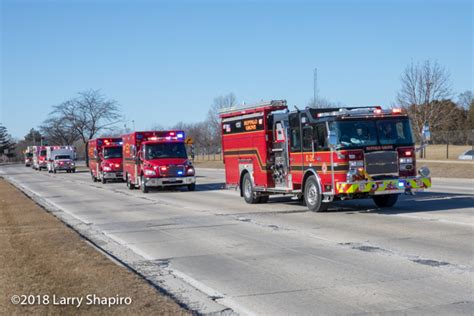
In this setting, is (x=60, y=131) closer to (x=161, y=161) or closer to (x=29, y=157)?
(x=29, y=157)

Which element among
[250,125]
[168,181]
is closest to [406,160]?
[250,125]

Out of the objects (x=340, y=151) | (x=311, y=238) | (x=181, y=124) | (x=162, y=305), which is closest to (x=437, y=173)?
(x=340, y=151)

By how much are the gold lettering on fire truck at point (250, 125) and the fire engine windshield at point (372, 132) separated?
4.26m

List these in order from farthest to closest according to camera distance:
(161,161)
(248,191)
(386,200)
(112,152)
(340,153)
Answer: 1. (112,152)
2. (161,161)
3. (248,191)
4. (386,200)
5. (340,153)

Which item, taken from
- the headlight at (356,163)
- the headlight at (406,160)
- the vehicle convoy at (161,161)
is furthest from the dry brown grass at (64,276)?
the vehicle convoy at (161,161)

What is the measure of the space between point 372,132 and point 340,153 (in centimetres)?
112

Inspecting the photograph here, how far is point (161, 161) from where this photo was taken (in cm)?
2828

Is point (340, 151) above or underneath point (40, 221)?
above

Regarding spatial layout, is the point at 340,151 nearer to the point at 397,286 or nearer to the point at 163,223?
the point at 163,223

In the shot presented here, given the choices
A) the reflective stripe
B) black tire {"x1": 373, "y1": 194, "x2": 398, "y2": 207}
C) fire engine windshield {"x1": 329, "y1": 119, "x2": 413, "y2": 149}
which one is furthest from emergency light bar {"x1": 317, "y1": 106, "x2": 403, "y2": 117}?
black tire {"x1": 373, "y1": 194, "x2": 398, "y2": 207}

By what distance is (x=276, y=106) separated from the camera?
19.0 meters

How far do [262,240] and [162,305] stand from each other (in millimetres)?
5431

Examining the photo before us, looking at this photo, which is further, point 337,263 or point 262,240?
point 262,240

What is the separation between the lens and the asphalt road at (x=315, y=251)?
732 cm
